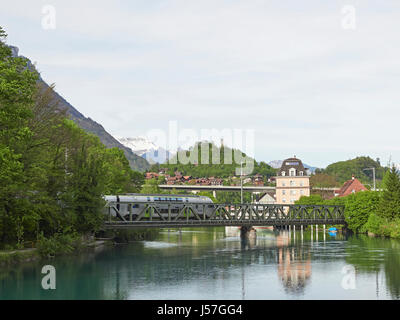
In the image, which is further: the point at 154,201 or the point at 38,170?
the point at 154,201

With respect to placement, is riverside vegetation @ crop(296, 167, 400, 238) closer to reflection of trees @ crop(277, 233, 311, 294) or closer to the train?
reflection of trees @ crop(277, 233, 311, 294)

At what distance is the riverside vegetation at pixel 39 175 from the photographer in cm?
3269

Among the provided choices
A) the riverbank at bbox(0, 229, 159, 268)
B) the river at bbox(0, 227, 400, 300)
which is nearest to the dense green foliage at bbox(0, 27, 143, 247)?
the riverbank at bbox(0, 229, 159, 268)

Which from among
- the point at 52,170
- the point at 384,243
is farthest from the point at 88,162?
the point at 384,243

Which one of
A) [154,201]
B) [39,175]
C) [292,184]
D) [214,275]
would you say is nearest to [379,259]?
[214,275]

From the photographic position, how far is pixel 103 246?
2178 inches

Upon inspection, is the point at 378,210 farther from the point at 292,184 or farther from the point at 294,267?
the point at 292,184

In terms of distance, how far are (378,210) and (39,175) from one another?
4968cm

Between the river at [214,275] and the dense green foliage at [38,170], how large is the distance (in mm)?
3861

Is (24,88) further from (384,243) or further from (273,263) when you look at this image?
(384,243)

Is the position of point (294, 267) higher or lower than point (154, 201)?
lower

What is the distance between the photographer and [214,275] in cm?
3622

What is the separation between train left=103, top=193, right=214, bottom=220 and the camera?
59.4 meters

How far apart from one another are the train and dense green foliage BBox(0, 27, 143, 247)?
6468mm
